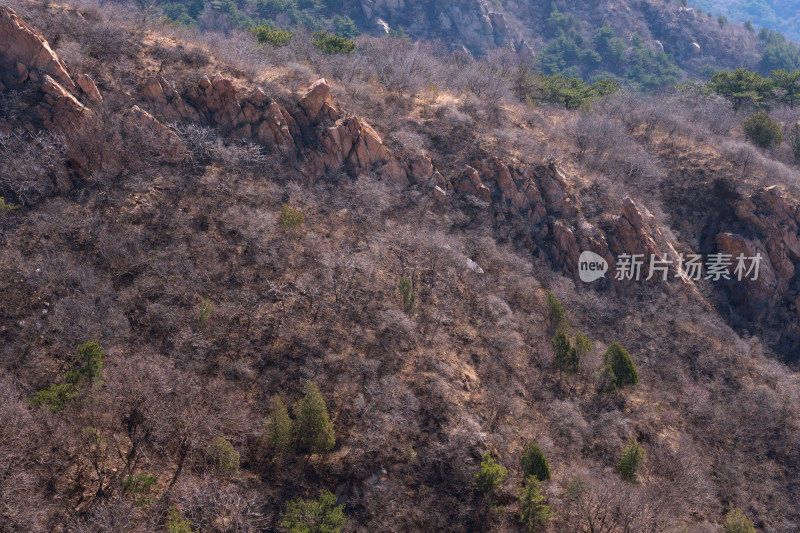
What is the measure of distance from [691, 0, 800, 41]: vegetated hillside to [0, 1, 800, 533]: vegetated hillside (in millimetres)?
143970

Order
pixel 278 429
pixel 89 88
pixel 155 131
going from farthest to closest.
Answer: pixel 155 131
pixel 89 88
pixel 278 429

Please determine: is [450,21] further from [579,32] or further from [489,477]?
[489,477]

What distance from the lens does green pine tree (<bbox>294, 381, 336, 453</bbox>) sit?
18.2 m

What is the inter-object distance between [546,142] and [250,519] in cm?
3424

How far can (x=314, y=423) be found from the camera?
59.9 ft

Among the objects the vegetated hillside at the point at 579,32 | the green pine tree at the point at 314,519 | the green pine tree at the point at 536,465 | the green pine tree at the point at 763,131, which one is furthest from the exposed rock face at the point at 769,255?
the vegetated hillside at the point at 579,32

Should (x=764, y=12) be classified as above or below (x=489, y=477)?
above

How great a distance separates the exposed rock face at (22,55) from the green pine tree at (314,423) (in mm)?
22477

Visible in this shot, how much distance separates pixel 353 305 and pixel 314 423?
7650mm

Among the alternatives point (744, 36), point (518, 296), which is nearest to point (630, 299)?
point (518, 296)

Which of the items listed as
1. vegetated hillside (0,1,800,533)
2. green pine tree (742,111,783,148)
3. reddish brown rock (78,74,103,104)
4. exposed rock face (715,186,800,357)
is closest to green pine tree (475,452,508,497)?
vegetated hillside (0,1,800,533)

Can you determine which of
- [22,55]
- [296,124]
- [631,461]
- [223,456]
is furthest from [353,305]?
[22,55]

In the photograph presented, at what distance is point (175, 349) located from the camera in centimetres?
2033

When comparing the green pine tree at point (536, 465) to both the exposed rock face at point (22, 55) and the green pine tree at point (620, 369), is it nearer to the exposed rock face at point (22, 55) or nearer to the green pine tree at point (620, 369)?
the green pine tree at point (620, 369)
